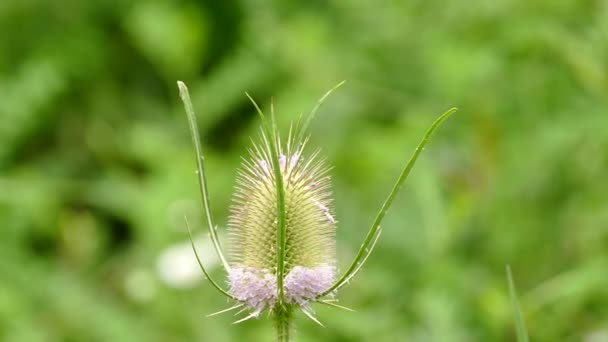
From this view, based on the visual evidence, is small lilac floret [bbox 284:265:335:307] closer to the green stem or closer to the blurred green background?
the green stem

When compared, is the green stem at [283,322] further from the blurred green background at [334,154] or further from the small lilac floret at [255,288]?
the blurred green background at [334,154]

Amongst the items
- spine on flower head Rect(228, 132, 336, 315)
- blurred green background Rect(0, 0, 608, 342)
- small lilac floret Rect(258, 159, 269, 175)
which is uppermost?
blurred green background Rect(0, 0, 608, 342)

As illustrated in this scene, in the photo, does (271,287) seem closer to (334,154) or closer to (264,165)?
(264,165)

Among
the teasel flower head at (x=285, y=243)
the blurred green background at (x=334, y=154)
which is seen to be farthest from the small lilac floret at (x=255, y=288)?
the blurred green background at (x=334, y=154)

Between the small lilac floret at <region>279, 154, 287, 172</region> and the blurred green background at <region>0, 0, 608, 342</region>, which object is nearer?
the small lilac floret at <region>279, 154, 287, 172</region>

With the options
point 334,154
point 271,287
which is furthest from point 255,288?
point 334,154

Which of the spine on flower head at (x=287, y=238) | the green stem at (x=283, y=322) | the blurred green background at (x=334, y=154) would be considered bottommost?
the green stem at (x=283, y=322)

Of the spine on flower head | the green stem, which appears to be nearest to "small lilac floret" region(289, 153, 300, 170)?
the spine on flower head
